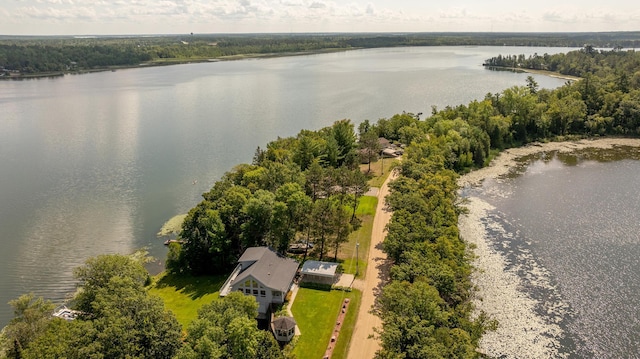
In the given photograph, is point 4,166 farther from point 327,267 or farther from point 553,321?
point 553,321

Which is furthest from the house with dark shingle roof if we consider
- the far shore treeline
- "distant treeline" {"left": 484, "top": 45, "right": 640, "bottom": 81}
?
"distant treeline" {"left": 484, "top": 45, "right": 640, "bottom": 81}

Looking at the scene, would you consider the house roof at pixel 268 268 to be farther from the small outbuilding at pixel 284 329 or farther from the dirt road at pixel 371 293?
the dirt road at pixel 371 293

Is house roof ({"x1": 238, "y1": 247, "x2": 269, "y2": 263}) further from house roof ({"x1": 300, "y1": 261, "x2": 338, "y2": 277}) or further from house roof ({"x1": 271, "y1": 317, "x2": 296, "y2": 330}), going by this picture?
house roof ({"x1": 271, "y1": 317, "x2": 296, "y2": 330})

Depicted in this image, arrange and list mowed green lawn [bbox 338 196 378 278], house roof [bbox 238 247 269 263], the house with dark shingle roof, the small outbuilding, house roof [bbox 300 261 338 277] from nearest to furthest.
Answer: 1. the small outbuilding
2. the house with dark shingle roof
3. house roof [bbox 238 247 269 263]
4. house roof [bbox 300 261 338 277]
5. mowed green lawn [bbox 338 196 378 278]

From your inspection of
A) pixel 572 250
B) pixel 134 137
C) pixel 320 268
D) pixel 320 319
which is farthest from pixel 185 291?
pixel 134 137

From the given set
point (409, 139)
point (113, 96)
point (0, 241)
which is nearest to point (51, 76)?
point (113, 96)

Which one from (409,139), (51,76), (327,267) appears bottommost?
(327,267)

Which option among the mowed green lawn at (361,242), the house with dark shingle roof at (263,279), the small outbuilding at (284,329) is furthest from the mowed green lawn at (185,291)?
the mowed green lawn at (361,242)

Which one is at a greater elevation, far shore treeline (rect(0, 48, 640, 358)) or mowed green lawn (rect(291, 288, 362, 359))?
far shore treeline (rect(0, 48, 640, 358))
